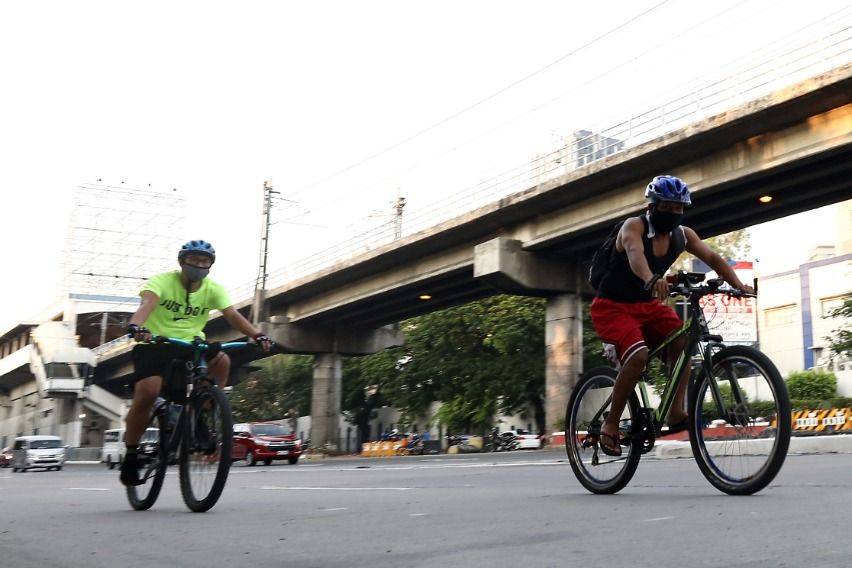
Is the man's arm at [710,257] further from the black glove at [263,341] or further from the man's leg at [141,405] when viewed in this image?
the man's leg at [141,405]

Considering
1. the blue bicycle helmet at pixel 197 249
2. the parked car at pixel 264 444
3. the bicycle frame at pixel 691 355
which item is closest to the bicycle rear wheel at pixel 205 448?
the blue bicycle helmet at pixel 197 249

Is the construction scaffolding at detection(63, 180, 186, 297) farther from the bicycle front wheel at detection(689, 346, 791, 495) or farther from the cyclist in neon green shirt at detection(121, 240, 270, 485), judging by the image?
the bicycle front wheel at detection(689, 346, 791, 495)

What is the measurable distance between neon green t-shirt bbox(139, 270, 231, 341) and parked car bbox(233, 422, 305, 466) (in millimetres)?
24045

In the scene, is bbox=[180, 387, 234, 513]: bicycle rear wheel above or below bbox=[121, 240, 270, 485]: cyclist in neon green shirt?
below

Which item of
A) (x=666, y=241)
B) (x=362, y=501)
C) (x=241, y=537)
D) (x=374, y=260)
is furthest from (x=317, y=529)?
(x=374, y=260)

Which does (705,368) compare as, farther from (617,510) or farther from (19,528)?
(19,528)

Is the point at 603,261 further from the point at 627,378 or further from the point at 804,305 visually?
the point at 804,305

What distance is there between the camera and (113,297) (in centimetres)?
9738

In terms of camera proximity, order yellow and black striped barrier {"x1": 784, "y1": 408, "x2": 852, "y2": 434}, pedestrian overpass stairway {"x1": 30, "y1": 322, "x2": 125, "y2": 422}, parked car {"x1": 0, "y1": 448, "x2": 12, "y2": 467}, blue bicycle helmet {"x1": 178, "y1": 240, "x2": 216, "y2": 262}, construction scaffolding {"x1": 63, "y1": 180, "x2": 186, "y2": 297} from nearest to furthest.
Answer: blue bicycle helmet {"x1": 178, "y1": 240, "x2": 216, "y2": 262} < yellow and black striped barrier {"x1": 784, "y1": 408, "x2": 852, "y2": 434} < parked car {"x1": 0, "y1": 448, "x2": 12, "y2": 467} < pedestrian overpass stairway {"x1": 30, "y1": 322, "x2": 125, "y2": 422} < construction scaffolding {"x1": 63, "y1": 180, "x2": 186, "y2": 297}

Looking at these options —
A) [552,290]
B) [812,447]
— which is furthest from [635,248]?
[552,290]

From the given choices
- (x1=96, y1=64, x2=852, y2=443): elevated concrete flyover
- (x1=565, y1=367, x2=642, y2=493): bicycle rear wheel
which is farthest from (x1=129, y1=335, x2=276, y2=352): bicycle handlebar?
(x1=96, y1=64, x2=852, y2=443): elevated concrete flyover

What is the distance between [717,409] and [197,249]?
343cm

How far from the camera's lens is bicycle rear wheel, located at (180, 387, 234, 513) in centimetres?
607

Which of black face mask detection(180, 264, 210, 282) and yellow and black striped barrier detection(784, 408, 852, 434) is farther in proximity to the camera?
yellow and black striped barrier detection(784, 408, 852, 434)
